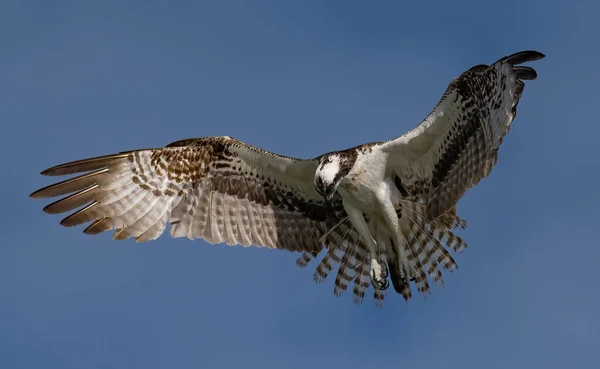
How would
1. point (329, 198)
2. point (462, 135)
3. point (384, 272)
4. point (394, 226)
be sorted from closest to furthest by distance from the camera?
point (329, 198), point (462, 135), point (394, 226), point (384, 272)

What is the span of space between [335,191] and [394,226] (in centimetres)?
88

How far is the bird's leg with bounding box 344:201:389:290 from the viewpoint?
13.8 meters

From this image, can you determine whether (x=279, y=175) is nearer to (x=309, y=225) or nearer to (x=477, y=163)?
(x=309, y=225)

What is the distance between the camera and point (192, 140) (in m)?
14.4

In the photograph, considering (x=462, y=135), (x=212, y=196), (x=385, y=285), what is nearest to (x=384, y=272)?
(x=385, y=285)

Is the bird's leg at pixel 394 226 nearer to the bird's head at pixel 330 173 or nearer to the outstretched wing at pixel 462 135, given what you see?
the outstretched wing at pixel 462 135

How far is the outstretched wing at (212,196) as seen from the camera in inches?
557

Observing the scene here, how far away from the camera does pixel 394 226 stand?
1373 cm

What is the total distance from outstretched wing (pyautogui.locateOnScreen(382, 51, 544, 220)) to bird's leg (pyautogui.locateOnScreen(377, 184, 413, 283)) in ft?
1.31

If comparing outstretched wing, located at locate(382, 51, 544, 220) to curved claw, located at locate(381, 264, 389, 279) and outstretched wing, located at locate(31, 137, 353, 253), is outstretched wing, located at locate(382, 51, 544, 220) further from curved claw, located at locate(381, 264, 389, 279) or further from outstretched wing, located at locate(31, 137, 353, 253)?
outstretched wing, located at locate(31, 137, 353, 253)

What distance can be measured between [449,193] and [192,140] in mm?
3184

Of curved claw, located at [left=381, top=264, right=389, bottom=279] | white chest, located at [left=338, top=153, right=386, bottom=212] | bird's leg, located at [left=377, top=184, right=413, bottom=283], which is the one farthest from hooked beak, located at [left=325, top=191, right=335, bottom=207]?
curved claw, located at [left=381, top=264, right=389, bottom=279]

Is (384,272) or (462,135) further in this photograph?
(384,272)

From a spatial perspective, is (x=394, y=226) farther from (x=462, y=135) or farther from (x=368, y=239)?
(x=462, y=135)
